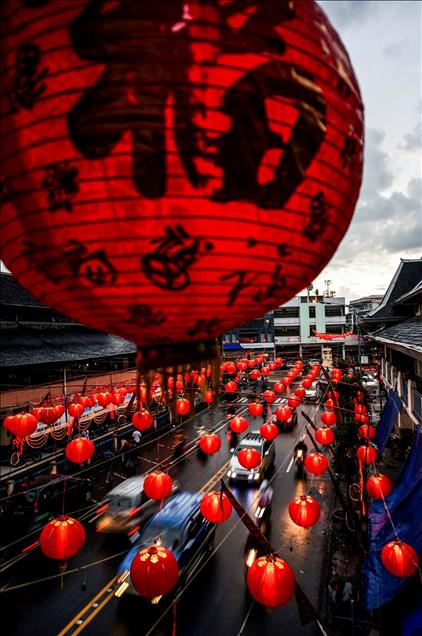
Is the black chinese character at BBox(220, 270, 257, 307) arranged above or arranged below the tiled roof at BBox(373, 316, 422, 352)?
above

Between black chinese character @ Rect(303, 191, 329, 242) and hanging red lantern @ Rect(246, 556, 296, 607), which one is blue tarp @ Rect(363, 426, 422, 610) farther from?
black chinese character @ Rect(303, 191, 329, 242)

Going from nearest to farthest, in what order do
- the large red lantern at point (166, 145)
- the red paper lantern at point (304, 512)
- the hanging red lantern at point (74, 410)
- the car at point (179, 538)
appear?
the large red lantern at point (166, 145), the red paper lantern at point (304, 512), the car at point (179, 538), the hanging red lantern at point (74, 410)

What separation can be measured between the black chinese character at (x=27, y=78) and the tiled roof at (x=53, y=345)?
1199 cm

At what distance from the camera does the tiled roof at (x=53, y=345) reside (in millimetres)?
12734

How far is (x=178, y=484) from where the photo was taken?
13.6m

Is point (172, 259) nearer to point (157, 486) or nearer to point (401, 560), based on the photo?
point (401, 560)

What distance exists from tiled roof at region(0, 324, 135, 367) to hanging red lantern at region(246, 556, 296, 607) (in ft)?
33.0

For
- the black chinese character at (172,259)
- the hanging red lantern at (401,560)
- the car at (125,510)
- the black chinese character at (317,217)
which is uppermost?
the black chinese character at (317,217)

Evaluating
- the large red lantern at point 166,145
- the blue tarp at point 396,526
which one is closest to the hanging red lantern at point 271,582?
the blue tarp at point 396,526

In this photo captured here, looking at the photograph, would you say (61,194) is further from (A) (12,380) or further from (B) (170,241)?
(A) (12,380)

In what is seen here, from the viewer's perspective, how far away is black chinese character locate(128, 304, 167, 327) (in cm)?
147

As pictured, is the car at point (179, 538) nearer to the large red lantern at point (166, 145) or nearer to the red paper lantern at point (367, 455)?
Result: the red paper lantern at point (367, 455)

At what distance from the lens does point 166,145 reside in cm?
116

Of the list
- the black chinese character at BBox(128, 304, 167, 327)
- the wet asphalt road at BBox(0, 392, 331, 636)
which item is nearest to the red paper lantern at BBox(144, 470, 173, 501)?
the wet asphalt road at BBox(0, 392, 331, 636)
